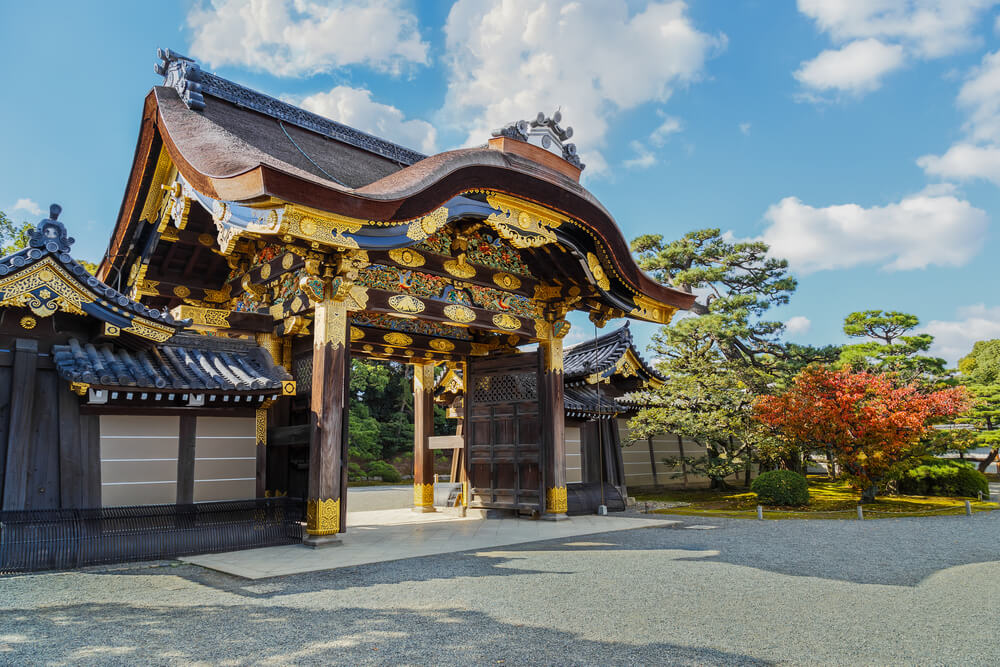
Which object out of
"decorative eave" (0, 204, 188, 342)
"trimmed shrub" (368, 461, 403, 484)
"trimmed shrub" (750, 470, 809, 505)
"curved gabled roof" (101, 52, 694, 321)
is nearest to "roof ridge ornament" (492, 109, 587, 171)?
"curved gabled roof" (101, 52, 694, 321)

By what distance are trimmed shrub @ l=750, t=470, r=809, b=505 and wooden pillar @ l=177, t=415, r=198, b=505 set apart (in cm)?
1092

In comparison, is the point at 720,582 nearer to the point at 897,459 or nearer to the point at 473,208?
the point at 473,208

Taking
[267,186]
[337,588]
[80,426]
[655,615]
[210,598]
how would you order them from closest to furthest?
1. [655,615]
2. [210,598]
3. [337,588]
4. [267,186]
5. [80,426]

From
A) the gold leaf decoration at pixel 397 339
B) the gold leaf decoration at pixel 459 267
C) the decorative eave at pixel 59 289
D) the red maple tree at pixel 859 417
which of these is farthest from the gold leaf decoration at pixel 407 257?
the red maple tree at pixel 859 417

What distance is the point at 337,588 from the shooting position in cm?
515

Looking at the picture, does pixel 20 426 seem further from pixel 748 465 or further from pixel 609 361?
pixel 748 465

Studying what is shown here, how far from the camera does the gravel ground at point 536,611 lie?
11.4ft

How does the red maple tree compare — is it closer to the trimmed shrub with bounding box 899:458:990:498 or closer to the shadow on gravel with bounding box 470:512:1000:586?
the shadow on gravel with bounding box 470:512:1000:586

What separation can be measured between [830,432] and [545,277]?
6550 mm

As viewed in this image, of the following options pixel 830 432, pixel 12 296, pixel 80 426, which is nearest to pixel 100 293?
pixel 12 296

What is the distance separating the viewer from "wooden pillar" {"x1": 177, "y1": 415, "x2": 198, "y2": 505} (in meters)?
7.40

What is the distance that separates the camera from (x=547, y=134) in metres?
9.62

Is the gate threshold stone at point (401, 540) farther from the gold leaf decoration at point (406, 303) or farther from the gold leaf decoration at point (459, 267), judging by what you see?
the gold leaf decoration at point (459, 267)

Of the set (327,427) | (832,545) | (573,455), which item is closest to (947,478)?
(573,455)
